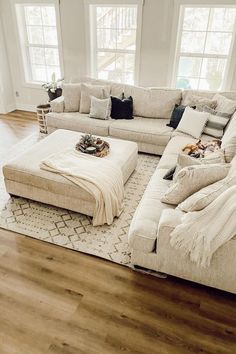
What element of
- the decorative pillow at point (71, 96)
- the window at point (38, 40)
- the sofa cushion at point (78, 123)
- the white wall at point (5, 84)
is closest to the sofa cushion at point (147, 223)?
Result: the sofa cushion at point (78, 123)

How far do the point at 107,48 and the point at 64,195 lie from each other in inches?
138

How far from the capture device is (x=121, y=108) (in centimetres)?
416

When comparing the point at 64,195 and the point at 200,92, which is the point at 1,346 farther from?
the point at 200,92

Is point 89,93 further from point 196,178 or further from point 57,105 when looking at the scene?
point 196,178

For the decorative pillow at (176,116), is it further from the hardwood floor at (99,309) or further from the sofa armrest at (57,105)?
the hardwood floor at (99,309)

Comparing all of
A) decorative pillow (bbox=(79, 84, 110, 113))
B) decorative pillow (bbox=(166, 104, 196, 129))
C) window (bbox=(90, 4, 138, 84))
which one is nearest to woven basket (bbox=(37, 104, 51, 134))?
decorative pillow (bbox=(79, 84, 110, 113))

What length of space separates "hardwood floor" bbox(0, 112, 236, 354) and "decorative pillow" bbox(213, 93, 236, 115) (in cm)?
244

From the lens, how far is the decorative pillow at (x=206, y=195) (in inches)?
74.4

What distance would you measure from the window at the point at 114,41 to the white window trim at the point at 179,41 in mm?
659

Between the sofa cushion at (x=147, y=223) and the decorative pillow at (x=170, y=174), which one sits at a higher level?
the decorative pillow at (x=170, y=174)

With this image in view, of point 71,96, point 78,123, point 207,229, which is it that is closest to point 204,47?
point 71,96

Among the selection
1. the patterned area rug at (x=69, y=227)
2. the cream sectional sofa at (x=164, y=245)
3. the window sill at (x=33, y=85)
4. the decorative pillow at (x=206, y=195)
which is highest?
the window sill at (x=33, y=85)

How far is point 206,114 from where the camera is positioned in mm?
3637

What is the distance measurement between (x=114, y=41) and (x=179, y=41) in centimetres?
121
